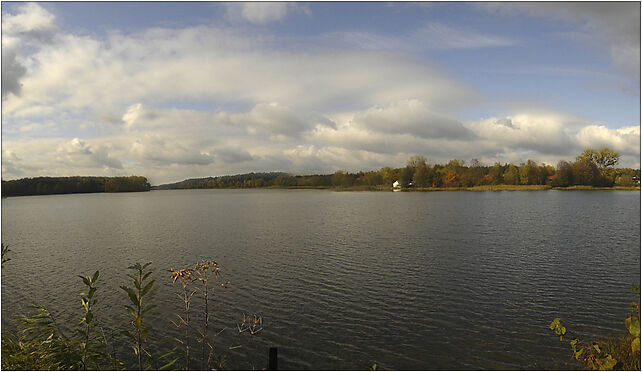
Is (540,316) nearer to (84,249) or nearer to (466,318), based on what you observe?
(466,318)

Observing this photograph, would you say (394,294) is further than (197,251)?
No

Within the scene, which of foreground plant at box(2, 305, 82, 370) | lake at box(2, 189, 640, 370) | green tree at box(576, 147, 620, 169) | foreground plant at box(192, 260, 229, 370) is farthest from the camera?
green tree at box(576, 147, 620, 169)

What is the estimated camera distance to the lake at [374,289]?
1231 cm

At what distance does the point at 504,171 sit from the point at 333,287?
150 metres

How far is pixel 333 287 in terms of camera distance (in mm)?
18234

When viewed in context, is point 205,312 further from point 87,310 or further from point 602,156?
point 602,156

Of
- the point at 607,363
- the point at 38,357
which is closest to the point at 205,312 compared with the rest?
the point at 38,357

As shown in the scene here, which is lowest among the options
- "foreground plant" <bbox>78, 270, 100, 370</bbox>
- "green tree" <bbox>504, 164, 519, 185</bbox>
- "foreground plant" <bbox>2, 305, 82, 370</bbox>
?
"foreground plant" <bbox>2, 305, 82, 370</bbox>

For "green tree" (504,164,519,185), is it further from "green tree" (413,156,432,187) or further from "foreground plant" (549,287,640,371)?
"foreground plant" (549,287,640,371)

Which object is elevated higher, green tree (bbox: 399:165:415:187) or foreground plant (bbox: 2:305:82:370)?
green tree (bbox: 399:165:415:187)

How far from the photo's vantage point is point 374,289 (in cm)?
1786

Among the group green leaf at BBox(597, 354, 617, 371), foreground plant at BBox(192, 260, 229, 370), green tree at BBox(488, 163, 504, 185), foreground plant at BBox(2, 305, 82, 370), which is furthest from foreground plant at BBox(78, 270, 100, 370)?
green tree at BBox(488, 163, 504, 185)

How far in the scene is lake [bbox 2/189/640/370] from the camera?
12312 mm

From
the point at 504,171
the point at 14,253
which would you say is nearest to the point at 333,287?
the point at 14,253
